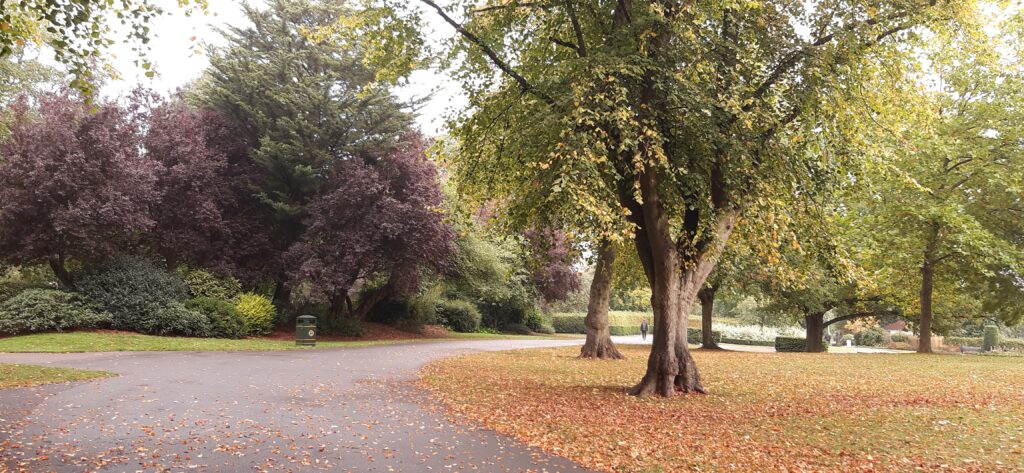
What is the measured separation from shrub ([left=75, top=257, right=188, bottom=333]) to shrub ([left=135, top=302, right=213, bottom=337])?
0.15ft

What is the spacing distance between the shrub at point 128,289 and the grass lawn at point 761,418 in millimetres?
11051

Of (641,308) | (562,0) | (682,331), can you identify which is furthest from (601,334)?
(641,308)

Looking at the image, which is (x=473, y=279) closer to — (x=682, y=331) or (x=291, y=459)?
(x=682, y=331)

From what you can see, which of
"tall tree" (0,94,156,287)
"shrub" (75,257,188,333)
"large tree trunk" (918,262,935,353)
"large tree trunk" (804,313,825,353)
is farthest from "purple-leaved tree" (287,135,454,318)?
"large tree trunk" (804,313,825,353)

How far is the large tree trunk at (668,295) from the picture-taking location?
10727mm

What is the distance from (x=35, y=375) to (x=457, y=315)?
2627 centimetres

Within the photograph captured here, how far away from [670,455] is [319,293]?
19006 millimetres

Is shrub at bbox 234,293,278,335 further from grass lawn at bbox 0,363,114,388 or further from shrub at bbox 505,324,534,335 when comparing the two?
shrub at bbox 505,324,534,335

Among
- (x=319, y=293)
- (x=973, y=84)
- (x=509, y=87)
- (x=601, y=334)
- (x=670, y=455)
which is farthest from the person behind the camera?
(x=319, y=293)

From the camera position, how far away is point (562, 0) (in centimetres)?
1037

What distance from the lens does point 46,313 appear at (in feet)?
59.1

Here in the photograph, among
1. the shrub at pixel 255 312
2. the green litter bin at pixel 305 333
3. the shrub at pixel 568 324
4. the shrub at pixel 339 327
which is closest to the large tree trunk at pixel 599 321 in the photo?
the green litter bin at pixel 305 333

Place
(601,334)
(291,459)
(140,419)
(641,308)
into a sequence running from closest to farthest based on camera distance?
(291,459), (140,419), (601,334), (641,308)

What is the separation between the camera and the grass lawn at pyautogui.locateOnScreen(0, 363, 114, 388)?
10.2 m
